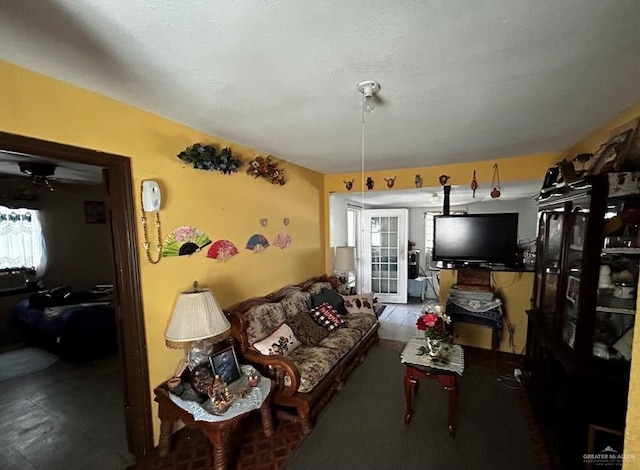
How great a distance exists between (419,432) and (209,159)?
2.68m

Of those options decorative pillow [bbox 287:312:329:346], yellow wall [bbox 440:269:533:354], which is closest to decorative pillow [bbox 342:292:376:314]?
decorative pillow [bbox 287:312:329:346]

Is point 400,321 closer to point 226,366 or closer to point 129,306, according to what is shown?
point 226,366

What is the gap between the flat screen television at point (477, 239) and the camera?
3.43m

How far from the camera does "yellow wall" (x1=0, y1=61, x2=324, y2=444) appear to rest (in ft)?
4.79

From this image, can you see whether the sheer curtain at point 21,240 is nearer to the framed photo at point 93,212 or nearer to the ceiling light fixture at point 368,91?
the framed photo at point 93,212

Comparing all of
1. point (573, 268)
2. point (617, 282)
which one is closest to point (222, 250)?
point (573, 268)

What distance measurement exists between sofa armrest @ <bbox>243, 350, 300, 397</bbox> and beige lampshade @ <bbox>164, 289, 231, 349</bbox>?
1.64ft

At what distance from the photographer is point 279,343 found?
2477 mm

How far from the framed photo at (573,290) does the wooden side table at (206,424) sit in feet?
6.94

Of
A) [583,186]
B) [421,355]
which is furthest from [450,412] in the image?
[583,186]

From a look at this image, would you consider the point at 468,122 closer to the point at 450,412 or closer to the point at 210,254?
the point at 450,412

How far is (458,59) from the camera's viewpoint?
4.25 feet

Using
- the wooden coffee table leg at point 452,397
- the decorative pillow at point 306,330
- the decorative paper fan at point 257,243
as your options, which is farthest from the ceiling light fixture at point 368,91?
the decorative pillow at point 306,330

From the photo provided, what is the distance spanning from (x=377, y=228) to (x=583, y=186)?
4.20 meters
